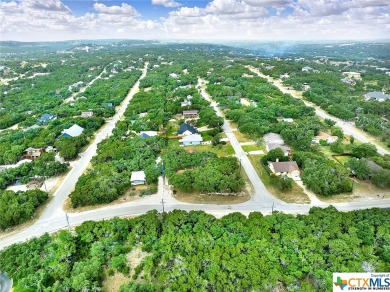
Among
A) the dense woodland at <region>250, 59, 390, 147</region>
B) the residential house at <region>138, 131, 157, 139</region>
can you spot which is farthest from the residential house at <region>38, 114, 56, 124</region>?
the dense woodland at <region>250, 59, 390, 147</region>

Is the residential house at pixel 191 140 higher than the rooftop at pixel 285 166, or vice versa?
the rooftop at pixel 285 166

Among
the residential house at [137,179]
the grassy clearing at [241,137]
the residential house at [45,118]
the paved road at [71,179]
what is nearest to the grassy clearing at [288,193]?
the grassy clearing at [241,137]

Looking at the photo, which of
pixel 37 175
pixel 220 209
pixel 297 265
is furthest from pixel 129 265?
pixel 37 175

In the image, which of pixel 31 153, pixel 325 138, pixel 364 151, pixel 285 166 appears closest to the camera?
pixel 285 166

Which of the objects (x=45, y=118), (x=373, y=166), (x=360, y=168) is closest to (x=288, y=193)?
(x=360, y=168)

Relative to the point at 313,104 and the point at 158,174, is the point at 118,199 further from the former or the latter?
the point at 313,104

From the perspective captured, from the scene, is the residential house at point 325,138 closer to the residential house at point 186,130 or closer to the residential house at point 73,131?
the residential house at point 186,130

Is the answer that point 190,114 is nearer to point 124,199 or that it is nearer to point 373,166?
point 124,199
